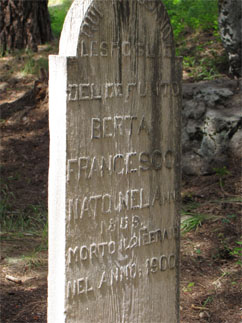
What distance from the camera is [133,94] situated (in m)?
2.94

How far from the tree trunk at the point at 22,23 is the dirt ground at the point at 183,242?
5.14 feet

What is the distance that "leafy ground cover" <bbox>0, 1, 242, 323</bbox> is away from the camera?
162 inches

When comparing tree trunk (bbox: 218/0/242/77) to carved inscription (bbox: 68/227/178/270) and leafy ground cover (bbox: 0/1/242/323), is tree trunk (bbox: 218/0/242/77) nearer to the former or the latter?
leafy ground cover (bbox: 0/1/242/323)

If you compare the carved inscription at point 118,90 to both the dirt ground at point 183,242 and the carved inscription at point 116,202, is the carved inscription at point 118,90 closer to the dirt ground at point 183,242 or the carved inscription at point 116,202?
the carved inscription at point 116,202

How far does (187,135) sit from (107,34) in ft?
11.5

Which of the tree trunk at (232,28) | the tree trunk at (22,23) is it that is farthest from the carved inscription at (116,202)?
the tree trunk at (22,23)

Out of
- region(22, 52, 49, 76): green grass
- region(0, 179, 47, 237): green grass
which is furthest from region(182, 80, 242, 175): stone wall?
region(22, 52, 49, 76): green grass

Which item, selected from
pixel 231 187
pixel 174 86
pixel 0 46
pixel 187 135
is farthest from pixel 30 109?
pixel 174 86

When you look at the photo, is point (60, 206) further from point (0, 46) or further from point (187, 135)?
point (0, 46)

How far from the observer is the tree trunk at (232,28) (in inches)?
274

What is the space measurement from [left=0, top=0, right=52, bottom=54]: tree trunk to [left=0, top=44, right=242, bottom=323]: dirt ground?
157cm

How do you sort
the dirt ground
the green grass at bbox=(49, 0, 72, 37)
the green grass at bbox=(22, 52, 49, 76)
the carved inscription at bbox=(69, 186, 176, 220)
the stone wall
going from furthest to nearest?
the green grass at bbox=(49, 0, 72, 37) → the green grass at bbox=(22, 52, 49, 76) → the stone wall → the dirt ground → the carved inscription at bbox=(69, 186, 176, 220)

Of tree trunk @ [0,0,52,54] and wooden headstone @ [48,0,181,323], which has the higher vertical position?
tree trunk @ [0,0,52,54]

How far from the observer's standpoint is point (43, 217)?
5.48 m
